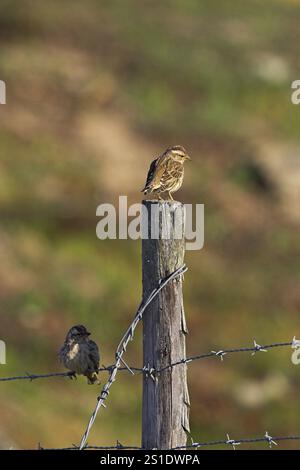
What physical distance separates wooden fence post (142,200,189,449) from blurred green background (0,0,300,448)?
10409mm

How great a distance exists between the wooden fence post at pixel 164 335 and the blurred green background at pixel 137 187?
10.4 m

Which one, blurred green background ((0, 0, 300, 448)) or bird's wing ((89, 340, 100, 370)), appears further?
blurred green background ((0, 0, 300, 448))

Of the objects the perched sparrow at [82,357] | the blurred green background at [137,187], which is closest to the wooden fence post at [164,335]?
the perched sparrow at [82,357]

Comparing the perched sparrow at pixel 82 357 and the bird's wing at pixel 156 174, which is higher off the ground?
the bird's wing at pixel 156 174

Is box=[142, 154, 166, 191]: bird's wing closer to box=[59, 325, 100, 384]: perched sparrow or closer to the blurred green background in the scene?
box=[59, 325, 100, 384]: perched sparrow

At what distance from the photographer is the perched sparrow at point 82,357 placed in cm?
984

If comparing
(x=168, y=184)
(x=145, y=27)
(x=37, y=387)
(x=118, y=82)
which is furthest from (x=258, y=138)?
(x=168, y=184)

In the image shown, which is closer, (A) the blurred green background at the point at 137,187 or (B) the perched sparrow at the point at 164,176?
(B) the perched sparrow at the point at 164,176

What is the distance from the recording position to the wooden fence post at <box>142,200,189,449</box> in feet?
27.6

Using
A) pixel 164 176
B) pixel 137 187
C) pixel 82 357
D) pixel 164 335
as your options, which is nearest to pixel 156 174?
pixel 164 176

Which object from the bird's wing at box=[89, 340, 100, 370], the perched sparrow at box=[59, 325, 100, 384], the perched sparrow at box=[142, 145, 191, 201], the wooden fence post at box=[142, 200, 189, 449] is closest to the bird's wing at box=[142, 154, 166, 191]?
the perched sparrow at box=[142, 145, 191, 201]

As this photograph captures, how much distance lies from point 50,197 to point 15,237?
3.80m

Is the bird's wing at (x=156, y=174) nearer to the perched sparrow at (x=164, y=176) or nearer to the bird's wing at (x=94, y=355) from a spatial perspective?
the perched sparrow at (x=164, y=176)
